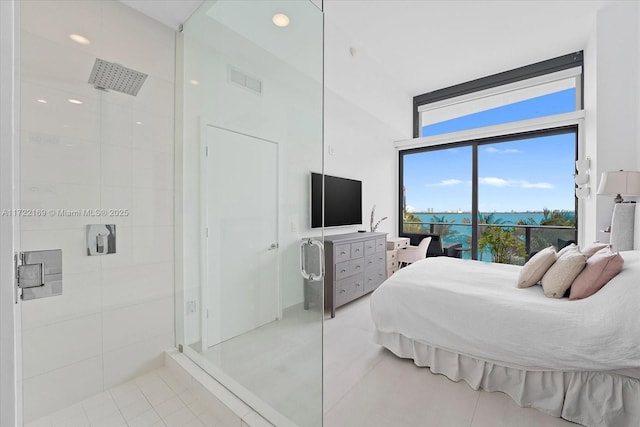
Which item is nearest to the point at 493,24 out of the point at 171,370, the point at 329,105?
the point at 329,105

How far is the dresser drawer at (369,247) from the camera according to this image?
370 cm

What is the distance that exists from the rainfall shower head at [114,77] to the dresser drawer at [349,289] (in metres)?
2.50

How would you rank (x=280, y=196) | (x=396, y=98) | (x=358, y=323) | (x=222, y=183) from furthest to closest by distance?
(x=396, y=98), (x=358, y=323), (x=222, y=183), (x=280, y=196)

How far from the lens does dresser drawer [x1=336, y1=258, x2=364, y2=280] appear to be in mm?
3230

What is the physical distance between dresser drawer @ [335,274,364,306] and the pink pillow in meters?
1.98

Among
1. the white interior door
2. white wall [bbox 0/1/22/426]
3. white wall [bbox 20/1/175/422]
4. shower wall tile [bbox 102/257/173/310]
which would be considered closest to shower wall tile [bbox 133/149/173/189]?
white wall [bbox 20/1/175/422]

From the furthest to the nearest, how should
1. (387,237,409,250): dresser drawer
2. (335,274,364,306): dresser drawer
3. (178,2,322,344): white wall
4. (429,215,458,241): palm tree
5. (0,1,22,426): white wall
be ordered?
(429,215,458,241): palm tree < (387,237,409,250): dresser drawer < (335,274,364,306): dresser drawer < (178,2,322,344): white wall < (0,1,22,426): white wall

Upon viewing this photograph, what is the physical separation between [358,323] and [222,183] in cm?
199

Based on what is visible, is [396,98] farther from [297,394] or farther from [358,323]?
[297,394]

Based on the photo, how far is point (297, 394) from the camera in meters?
1.53

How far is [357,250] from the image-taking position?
3527 millimetres

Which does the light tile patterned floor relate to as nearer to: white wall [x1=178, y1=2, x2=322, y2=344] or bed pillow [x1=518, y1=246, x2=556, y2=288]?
white wall [x1=178, y1=2, x2=322, y2=344]

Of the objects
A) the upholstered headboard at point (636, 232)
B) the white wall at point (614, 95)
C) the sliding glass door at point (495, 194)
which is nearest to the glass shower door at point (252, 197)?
the upholstered headboard at point (636, 232)

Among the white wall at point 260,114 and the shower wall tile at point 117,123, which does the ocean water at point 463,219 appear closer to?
the white wall at point 260,114
